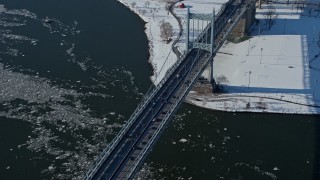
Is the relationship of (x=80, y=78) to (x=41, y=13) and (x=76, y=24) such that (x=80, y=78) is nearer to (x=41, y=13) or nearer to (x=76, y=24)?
(x=76, y=24)

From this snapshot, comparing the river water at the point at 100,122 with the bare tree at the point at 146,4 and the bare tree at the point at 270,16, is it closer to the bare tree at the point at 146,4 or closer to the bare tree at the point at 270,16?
the bare tree at the point at 146,4

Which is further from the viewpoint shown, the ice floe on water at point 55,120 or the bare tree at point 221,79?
the bare tree at point 221,79

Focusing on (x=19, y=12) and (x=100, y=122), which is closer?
(x=100, y=122)

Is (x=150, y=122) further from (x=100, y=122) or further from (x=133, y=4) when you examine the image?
(x=133, y=4)

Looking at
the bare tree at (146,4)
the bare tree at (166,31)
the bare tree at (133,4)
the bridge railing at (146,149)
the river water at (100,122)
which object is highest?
the bridge railing at (146,149)

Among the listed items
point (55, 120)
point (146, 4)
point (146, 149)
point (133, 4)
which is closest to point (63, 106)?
point (55, 120)

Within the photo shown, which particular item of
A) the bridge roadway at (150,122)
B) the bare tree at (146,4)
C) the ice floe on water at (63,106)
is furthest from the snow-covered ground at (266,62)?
the ice floe on water at (63,106)
